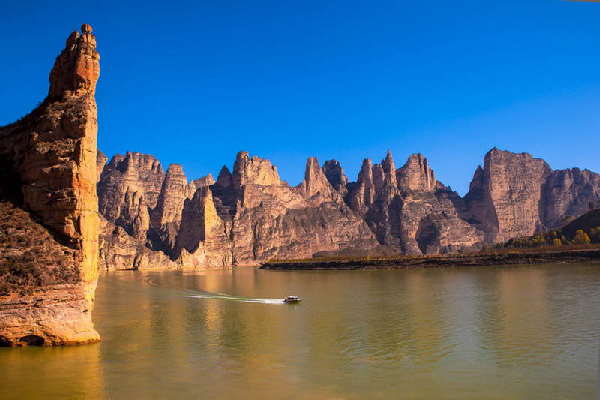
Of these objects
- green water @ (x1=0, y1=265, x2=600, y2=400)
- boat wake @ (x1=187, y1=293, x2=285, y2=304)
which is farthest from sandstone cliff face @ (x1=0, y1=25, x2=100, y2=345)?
boat wake @ (x1=187, y1=293, x2=285, y2=304)

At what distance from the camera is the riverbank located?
404ft

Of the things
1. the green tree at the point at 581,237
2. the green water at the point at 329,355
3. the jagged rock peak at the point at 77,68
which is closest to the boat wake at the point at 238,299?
the green water at the point at 329,355

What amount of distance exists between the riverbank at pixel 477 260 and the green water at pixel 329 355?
80508 mm

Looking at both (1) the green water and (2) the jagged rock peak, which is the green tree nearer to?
(1) the green water

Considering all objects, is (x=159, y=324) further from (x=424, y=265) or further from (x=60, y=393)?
(x=424, y=265)

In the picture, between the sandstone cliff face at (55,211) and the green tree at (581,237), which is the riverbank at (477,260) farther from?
the sandstone cliff face at (55,211)

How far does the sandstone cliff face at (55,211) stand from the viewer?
1089 inches

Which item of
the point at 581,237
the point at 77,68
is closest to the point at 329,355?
the point at 77,68

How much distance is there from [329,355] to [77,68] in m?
24.9

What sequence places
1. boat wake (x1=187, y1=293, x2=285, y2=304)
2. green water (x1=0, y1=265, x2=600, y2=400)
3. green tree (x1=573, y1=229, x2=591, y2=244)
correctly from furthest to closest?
green tree (x1=573, y1=229, x2=591, y2=244)
boat wake (x1=187, y1=293, x2=285, y2=304)
green water (x1=0, y1=265, x2=600, y2=400)

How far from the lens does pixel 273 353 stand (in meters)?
30.2

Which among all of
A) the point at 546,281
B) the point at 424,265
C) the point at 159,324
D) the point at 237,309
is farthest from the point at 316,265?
the point at 159,324

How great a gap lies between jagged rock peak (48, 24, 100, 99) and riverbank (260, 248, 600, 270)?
11711cm

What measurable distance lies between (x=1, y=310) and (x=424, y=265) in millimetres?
130055
